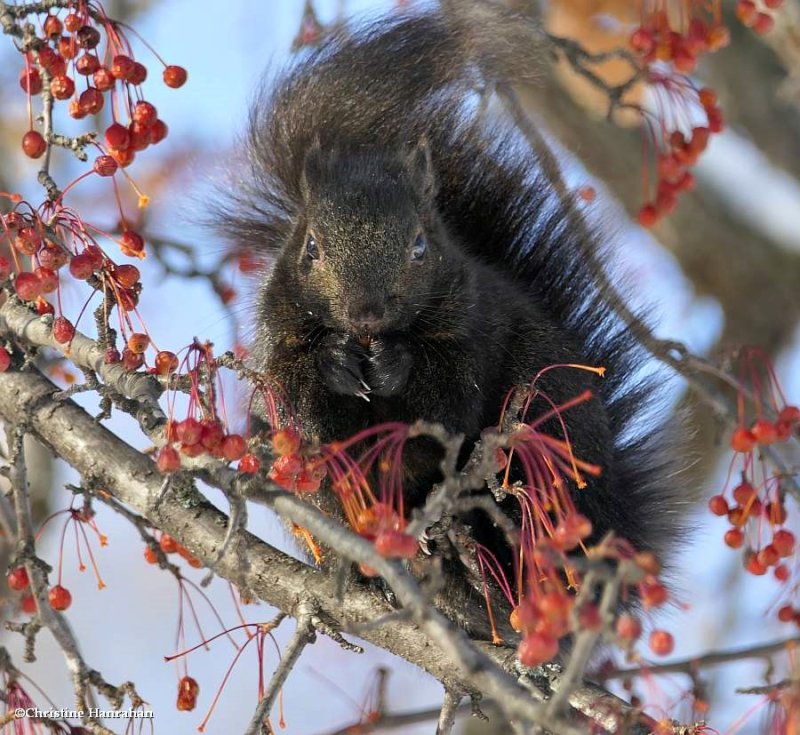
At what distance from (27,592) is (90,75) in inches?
47.1

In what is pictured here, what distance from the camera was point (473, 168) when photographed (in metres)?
3.69

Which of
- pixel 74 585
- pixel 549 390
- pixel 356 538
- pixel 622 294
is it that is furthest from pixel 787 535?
pixel 74 585

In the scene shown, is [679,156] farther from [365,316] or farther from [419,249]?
[365,316]

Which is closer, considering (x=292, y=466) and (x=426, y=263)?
(x=292, y=466)

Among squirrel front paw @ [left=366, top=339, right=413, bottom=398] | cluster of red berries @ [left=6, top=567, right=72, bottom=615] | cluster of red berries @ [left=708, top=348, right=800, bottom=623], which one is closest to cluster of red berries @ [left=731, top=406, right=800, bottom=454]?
cluster of red berries @ [left=708, top=348, right=800, bottom=623]

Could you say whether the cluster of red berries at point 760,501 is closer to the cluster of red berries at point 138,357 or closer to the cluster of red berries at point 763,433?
the cluster of red berries at point 763,433

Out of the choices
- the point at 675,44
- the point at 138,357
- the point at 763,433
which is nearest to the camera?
the point at 138,357

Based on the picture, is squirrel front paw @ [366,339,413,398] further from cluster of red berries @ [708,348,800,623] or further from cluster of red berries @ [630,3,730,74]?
cluster of red berries @ [630,3,730,74]

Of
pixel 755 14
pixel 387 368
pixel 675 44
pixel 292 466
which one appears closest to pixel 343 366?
pixel 387 368

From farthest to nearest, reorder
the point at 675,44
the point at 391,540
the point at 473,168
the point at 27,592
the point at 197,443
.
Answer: the point at 473,168 < the point at 675,44 < the point at 27,592 < the point at 197,443 < the point at 391,540

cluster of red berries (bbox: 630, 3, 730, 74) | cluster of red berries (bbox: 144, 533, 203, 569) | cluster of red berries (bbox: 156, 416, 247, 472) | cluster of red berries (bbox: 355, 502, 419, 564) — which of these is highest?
cluster of red berries (bbox: 630, 3, 730, 74)

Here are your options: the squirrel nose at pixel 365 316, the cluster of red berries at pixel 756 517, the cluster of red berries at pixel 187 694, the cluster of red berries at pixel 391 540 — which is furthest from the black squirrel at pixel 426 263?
the cluster of red berries at pixel 391 540

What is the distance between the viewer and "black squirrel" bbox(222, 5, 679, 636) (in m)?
3.06

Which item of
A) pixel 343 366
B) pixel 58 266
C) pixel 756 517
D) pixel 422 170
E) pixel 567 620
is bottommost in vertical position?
pixel 567 620
